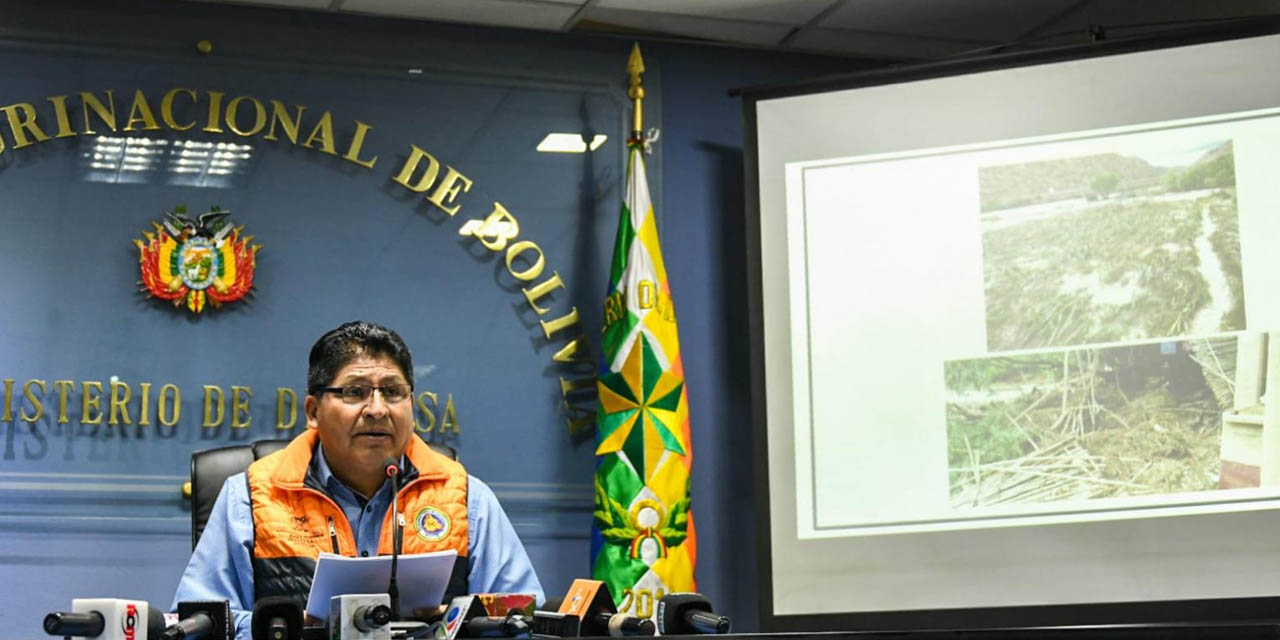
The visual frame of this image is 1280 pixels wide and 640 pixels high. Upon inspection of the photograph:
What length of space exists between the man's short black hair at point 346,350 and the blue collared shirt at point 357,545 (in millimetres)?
155

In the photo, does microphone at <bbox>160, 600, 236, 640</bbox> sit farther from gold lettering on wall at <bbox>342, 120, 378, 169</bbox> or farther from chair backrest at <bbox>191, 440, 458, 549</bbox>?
gold lettering on wall at <bbox>342, 120, 378, 169</bbox>

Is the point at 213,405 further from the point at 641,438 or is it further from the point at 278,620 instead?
the point at 278,620

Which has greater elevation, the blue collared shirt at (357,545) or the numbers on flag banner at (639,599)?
the blue collared shirt at (357,545)

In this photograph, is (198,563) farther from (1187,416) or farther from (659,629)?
(1187,416)

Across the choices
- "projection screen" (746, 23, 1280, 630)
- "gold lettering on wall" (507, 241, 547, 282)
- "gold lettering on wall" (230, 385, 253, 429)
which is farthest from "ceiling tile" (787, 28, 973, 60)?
"gold lettering on wall" (230, 385, 253, 429)

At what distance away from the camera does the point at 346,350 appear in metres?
3.04

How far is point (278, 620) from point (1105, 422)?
2.82m

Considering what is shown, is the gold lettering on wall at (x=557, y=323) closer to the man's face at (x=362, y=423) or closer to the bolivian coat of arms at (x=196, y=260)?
the bolivian coat of arms at (x=196, y=260)

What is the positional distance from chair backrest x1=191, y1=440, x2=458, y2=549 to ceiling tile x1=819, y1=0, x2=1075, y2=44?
8.06 feet

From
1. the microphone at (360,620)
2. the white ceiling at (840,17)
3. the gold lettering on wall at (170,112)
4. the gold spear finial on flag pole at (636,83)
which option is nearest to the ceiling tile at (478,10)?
the white ceiling at (840,17)

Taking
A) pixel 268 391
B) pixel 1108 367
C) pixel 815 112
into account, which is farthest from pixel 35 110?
pixel 1108 367

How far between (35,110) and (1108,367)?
3.17m

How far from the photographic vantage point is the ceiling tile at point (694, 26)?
4703 mm

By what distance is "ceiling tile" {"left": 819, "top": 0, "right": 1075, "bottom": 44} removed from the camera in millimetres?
4703
